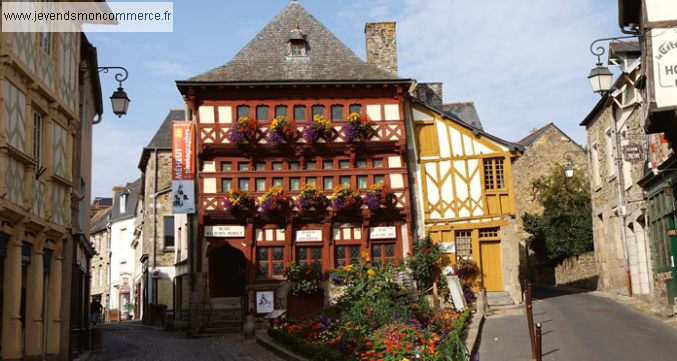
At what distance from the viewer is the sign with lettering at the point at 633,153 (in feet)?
62.4

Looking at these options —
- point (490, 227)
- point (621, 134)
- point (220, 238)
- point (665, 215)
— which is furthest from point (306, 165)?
point (665, 215)

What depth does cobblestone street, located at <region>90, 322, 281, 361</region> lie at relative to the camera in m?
16.2

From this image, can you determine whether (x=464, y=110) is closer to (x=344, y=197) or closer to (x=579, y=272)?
(x=579, y=272)

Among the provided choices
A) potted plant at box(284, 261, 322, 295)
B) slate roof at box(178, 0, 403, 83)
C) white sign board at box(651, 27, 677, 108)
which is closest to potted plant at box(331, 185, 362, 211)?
potted plant at box(284, 261, 322, 295)

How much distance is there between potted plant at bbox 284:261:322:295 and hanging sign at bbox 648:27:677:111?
45.6ft

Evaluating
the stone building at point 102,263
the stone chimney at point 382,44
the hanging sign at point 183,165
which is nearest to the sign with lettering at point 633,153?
the stone chimney at point 382,44

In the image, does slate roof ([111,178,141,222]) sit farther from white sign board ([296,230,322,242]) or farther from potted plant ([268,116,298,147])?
white sign board ([296,230,322,242])

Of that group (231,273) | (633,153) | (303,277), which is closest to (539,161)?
(231,273)

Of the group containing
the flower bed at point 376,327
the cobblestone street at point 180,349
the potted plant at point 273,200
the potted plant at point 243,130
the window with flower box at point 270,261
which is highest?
the potted plant at point 243,130

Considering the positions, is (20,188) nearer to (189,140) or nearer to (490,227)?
(189,140)

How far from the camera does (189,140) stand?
81.4 feet

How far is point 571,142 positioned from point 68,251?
28948 millimetres

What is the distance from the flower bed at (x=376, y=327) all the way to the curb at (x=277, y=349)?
0.21m

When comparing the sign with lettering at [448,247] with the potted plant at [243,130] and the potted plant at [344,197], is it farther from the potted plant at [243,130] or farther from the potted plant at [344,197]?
the potted plant at [243,130]
